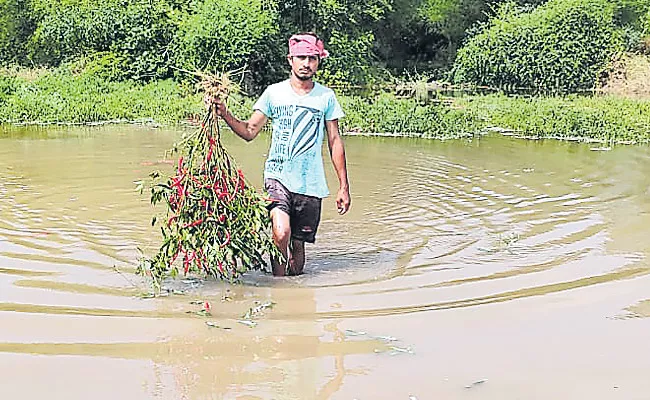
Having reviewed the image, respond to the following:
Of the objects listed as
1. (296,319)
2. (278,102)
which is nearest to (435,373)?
(296,319)

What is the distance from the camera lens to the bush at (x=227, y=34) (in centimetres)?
2445

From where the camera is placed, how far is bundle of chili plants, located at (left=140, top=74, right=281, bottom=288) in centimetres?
628

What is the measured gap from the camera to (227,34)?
80.0ft

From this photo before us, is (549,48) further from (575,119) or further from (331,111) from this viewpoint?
(331,111)

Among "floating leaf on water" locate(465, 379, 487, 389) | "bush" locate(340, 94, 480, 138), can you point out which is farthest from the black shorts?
"bush" locate(340, 94, 480, 138)

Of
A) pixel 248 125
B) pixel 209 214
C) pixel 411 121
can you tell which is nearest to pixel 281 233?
pixel 209 214

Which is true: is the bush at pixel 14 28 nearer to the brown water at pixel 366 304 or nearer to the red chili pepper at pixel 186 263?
the brown water at pixel 366 304

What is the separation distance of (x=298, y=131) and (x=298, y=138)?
0.05m

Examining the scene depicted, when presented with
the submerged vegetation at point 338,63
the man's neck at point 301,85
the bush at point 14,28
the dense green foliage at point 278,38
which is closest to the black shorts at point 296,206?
the man's neck at point 301,85

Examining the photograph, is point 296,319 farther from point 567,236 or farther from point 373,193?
point 373,193

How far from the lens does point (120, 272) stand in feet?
21.8

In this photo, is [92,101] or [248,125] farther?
[92,101]

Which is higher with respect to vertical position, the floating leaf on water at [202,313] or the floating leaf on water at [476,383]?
the floating leaf on water at [202,313]

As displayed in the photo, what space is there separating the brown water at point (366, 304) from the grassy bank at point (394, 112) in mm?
5885
